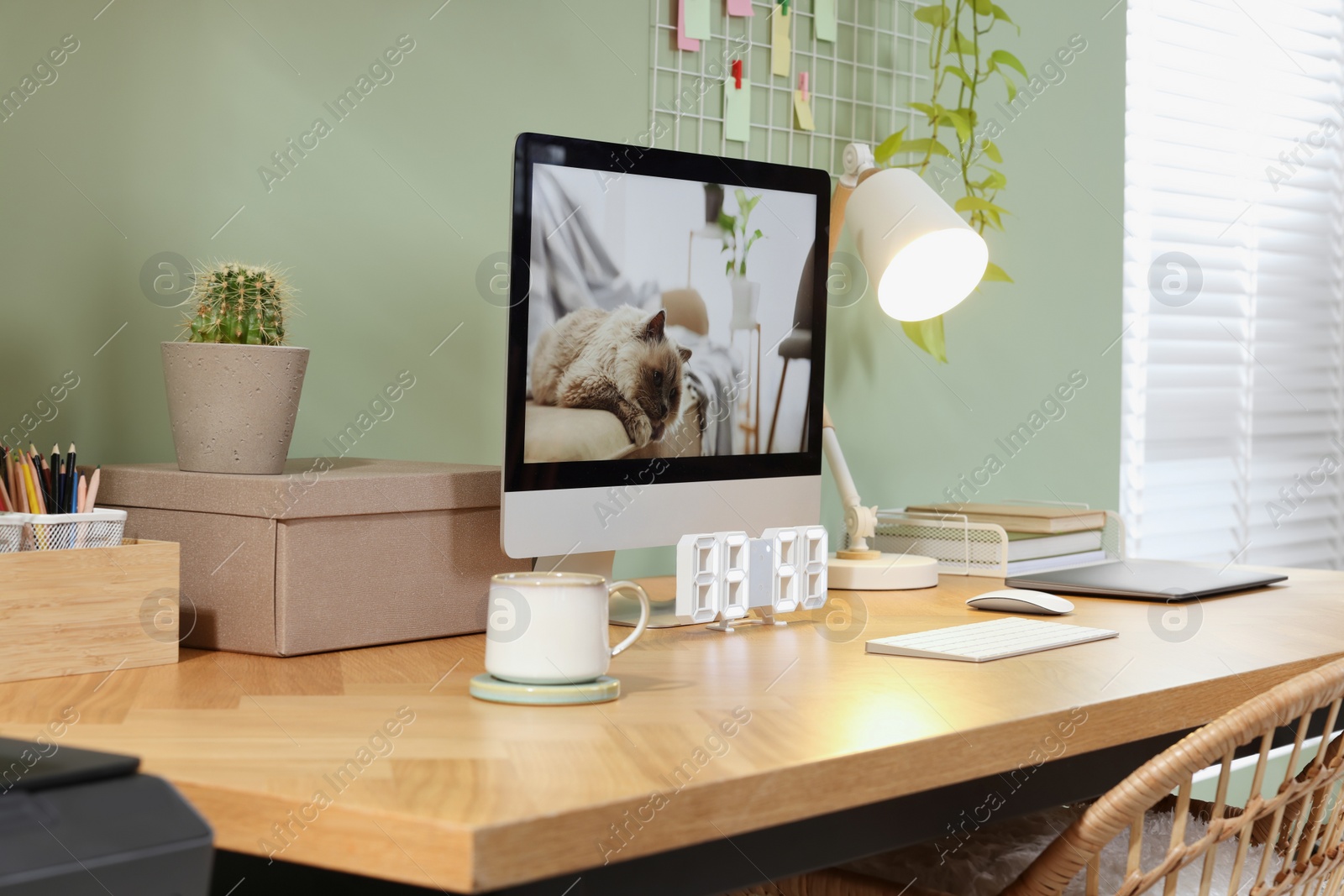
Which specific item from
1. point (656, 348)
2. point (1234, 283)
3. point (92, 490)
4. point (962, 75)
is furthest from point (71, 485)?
point (1234, 283)

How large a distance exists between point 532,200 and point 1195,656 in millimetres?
774

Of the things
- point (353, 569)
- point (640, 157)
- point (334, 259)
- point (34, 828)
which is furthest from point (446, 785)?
point (334, 259)

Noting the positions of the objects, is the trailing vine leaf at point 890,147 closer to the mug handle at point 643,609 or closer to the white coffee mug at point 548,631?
the mug handle at point 643,609

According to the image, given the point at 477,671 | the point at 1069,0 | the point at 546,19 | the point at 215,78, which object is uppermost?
the point at 1069,0

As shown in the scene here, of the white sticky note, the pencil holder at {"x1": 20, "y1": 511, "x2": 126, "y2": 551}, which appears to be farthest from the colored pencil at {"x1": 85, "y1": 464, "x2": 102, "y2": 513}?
the white sticky note

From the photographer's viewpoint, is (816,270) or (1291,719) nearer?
(1291,719)

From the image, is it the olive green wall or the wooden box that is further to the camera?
the olive green wall

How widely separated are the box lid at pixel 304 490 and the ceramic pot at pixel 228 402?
0.9 inches

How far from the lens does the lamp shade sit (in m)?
1.63

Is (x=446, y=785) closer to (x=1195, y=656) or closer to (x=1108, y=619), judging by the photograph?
(x=1195, y=656)

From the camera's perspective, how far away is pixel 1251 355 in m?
2.88

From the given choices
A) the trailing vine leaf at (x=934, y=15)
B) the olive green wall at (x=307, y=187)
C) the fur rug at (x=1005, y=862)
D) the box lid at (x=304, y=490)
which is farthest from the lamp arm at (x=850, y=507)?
the trailing vine leaf at (x=934, y=15)

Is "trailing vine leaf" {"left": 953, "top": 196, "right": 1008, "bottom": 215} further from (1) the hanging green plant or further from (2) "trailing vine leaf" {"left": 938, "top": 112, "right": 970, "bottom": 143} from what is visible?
(2) "trailing vine leaf" {"left": 938, "top": 112, "right": 970, "bottom": 143}

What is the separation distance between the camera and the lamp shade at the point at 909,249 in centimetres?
163
